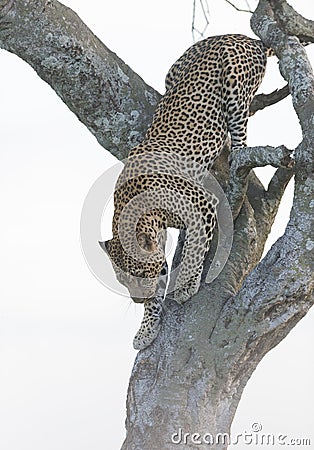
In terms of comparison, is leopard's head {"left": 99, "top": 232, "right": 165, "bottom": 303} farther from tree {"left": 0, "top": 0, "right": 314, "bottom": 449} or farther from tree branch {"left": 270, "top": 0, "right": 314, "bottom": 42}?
tree branch {"left": 270, "top": 0, "right": 314, "bottom": 42}

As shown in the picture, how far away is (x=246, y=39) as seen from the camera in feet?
20.9

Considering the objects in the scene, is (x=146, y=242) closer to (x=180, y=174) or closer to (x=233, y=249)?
(x=180, y=174)

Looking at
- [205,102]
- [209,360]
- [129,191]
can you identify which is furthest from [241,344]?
[205,102]

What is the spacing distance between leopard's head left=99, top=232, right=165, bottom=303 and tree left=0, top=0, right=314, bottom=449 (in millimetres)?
250

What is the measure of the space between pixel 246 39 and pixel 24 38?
145cm

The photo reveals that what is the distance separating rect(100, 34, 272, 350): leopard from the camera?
5840 mm

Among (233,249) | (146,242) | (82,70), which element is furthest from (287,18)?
(146,242)

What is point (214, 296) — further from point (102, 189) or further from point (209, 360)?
point (102, 189)

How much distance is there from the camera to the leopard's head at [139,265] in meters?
5.80

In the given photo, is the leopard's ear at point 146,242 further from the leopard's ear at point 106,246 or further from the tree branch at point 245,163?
the tree branch at point 245,163

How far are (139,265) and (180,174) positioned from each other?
24.1 inches

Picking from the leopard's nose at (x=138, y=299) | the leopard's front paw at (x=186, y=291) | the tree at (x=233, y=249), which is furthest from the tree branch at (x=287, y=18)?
the leopard's nose at (x=138, y=299)

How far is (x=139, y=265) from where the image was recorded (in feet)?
19.0

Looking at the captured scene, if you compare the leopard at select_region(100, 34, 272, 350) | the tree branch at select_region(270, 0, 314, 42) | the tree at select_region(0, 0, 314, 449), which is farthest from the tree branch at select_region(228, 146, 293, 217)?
the tree branch at select_region(270, 0, 314, 42)
